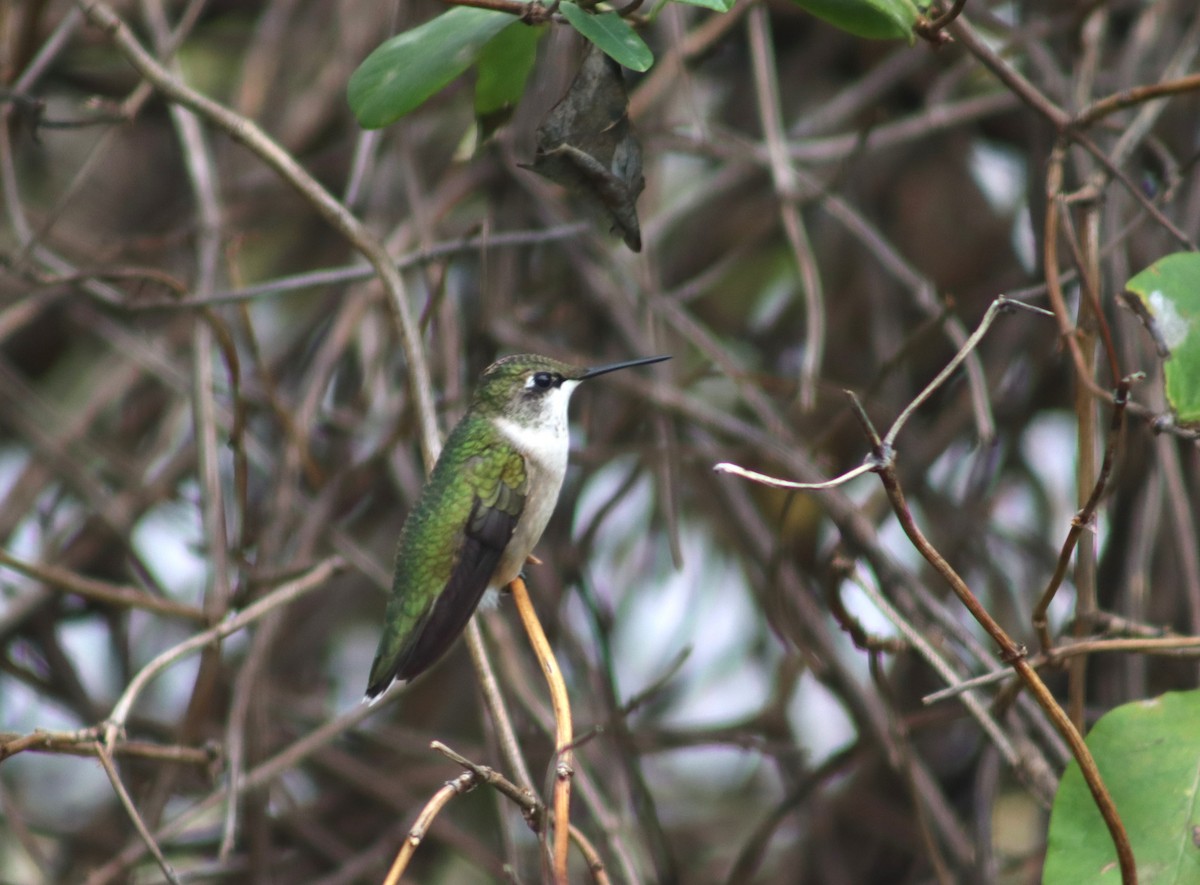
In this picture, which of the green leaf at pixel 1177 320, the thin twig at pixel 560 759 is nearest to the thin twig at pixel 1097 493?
the green leaf at pixel 1177 320

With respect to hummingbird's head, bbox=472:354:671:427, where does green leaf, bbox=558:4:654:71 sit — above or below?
above

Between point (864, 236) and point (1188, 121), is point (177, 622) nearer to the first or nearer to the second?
point (864, 236)

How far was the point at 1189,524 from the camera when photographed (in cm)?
269

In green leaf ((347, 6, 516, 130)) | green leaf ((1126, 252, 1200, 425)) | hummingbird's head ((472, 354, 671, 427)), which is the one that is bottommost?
hummingbird's head ((472, 354, 671, 427))

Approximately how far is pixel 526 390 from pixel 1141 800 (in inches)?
51.3

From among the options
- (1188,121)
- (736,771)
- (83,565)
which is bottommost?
(736,771)

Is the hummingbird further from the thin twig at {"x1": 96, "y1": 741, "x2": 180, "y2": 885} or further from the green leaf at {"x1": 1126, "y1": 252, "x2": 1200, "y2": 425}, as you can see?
the green leaf at {"x1": 1126, "y1": 252, "x2": 1200, "y2": 425}

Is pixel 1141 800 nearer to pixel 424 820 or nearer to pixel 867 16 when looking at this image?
pixel 424 820

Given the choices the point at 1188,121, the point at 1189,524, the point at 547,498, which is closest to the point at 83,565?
the point at 547,498

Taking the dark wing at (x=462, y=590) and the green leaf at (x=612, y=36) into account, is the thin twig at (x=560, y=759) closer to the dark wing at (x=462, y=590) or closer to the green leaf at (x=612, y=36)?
the dark wing at (x=462, y=590)

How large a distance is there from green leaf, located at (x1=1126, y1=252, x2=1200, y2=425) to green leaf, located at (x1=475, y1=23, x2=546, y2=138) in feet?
2.72

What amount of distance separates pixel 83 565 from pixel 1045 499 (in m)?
2.74

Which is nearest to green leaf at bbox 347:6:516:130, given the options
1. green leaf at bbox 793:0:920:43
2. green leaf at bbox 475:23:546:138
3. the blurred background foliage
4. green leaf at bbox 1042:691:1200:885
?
green leaf at bbox 475:23:546:138

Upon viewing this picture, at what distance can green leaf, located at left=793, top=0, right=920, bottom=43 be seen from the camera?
152 cm
